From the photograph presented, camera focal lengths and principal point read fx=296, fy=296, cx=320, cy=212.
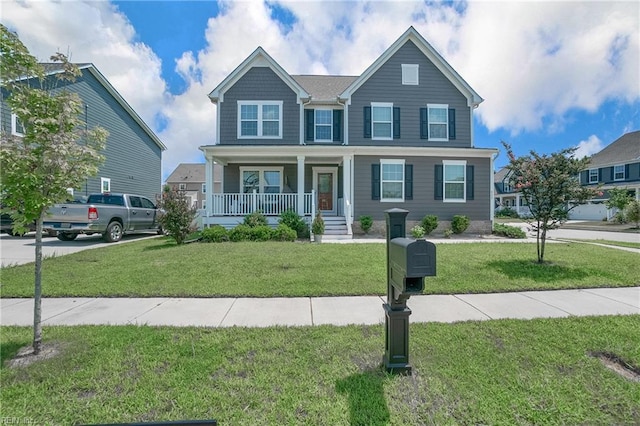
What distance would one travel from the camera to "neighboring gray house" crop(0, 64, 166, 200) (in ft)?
58.0

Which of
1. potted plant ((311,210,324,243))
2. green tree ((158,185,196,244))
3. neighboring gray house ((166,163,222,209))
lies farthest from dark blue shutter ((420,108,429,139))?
neighboring gray house ((166,163,222,209))

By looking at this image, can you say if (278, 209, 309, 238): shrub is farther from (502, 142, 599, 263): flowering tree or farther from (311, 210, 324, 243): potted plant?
(502, 142, 599, 263): flowering tree

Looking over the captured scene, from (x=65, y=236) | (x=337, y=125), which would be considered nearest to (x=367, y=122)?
(x=337, y=125)

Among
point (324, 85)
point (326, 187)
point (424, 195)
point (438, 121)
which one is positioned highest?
point (324, 85)

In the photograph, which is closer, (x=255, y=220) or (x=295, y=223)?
(x=255, y=220)

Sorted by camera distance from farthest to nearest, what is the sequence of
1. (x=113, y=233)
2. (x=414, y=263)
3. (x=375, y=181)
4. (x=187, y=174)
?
(x=187, y=174)
(x=375, y=181)
(x=113, y=233)
(x=414, y=263)

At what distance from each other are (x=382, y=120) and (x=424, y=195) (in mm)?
4325

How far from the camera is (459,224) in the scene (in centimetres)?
1378

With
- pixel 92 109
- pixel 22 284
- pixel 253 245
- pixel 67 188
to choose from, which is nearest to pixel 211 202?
pixel 253 245

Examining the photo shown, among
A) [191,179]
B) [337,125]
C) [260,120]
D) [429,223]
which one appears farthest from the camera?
[191,179]

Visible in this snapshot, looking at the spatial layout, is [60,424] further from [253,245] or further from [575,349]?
[253,245]

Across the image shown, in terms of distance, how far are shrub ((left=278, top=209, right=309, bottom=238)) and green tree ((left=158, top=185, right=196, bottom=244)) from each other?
3747 millimetres

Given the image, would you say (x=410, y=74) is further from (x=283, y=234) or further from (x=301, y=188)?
(x=283, y=234)

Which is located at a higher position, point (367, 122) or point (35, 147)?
point (367, 122)
